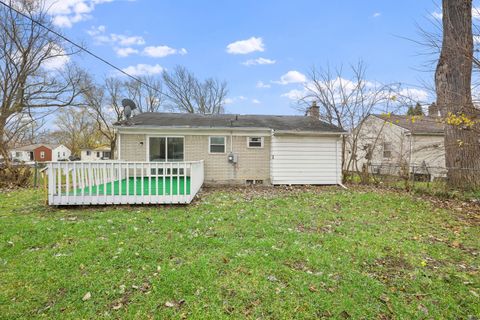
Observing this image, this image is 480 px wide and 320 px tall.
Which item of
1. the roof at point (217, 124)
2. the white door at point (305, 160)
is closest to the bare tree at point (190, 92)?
the roof at point (217, 124)

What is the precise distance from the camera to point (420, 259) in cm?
379

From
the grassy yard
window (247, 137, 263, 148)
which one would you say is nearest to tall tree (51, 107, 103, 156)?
window (247, 137, 263, 148)

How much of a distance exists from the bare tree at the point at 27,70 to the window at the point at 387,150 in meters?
25.0

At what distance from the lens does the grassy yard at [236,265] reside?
2641 millimetres

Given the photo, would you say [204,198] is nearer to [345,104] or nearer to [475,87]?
[475,87]

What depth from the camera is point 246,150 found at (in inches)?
443

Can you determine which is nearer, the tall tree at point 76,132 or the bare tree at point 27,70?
the bare tree at point 27,70

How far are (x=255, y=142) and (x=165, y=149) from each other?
13.1 feet

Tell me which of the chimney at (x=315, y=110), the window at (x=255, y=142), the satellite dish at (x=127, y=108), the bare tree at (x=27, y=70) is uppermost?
the bare tree at (x=27, y=70)

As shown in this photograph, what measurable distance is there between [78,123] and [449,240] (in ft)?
155

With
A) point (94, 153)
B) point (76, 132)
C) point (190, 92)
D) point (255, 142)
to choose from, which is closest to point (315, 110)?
point (255, 142)

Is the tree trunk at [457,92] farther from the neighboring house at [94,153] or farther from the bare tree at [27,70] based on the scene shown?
the neighboring house at [94,153]

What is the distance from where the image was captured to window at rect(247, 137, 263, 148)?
11.3 metres

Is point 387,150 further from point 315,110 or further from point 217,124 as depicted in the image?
point 217,124
